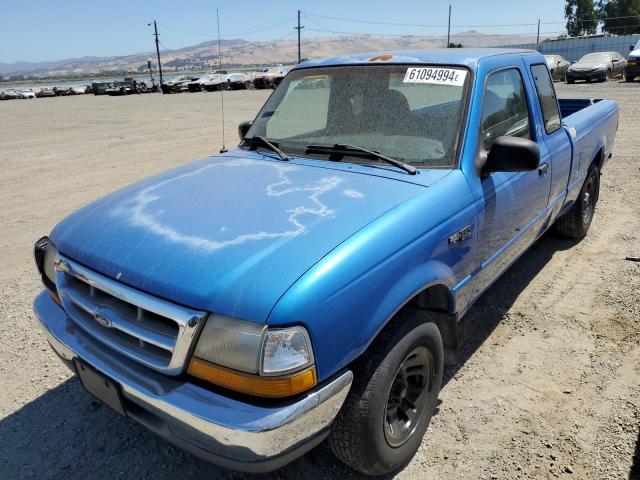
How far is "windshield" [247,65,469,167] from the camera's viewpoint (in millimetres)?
2735

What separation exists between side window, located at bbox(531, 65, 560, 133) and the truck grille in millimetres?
3032

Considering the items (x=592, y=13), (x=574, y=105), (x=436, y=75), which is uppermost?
(x=592, y=13)

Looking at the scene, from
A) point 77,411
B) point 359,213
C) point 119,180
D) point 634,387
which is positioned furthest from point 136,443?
point 119,180

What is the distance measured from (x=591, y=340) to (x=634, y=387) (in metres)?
0.51

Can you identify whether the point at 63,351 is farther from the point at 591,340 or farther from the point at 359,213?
the point at 591,340

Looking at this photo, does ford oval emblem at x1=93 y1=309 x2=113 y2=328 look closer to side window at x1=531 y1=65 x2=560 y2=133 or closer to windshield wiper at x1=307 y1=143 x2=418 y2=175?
windshield wiper at x1=307 y1=143 x2=418 y2=175

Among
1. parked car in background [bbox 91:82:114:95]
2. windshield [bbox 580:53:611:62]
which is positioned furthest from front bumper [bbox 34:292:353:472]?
parked car in background [bbox 91:82:114:95]

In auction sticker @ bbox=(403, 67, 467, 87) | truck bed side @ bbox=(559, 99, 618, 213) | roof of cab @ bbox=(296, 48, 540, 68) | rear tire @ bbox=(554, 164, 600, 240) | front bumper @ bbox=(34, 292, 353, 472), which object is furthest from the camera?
Answer: rear tire @ bbox=(554, 164, 600, 240)

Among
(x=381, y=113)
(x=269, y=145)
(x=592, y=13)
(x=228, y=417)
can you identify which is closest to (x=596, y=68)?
(x=381, y=113)

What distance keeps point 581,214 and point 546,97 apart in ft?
5.37

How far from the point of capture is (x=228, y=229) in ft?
6.82

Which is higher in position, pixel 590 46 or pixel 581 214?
pixel 590 46

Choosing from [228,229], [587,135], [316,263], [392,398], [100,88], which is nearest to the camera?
[316,263]

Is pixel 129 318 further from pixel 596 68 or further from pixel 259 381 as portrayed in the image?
pixel 596 68
